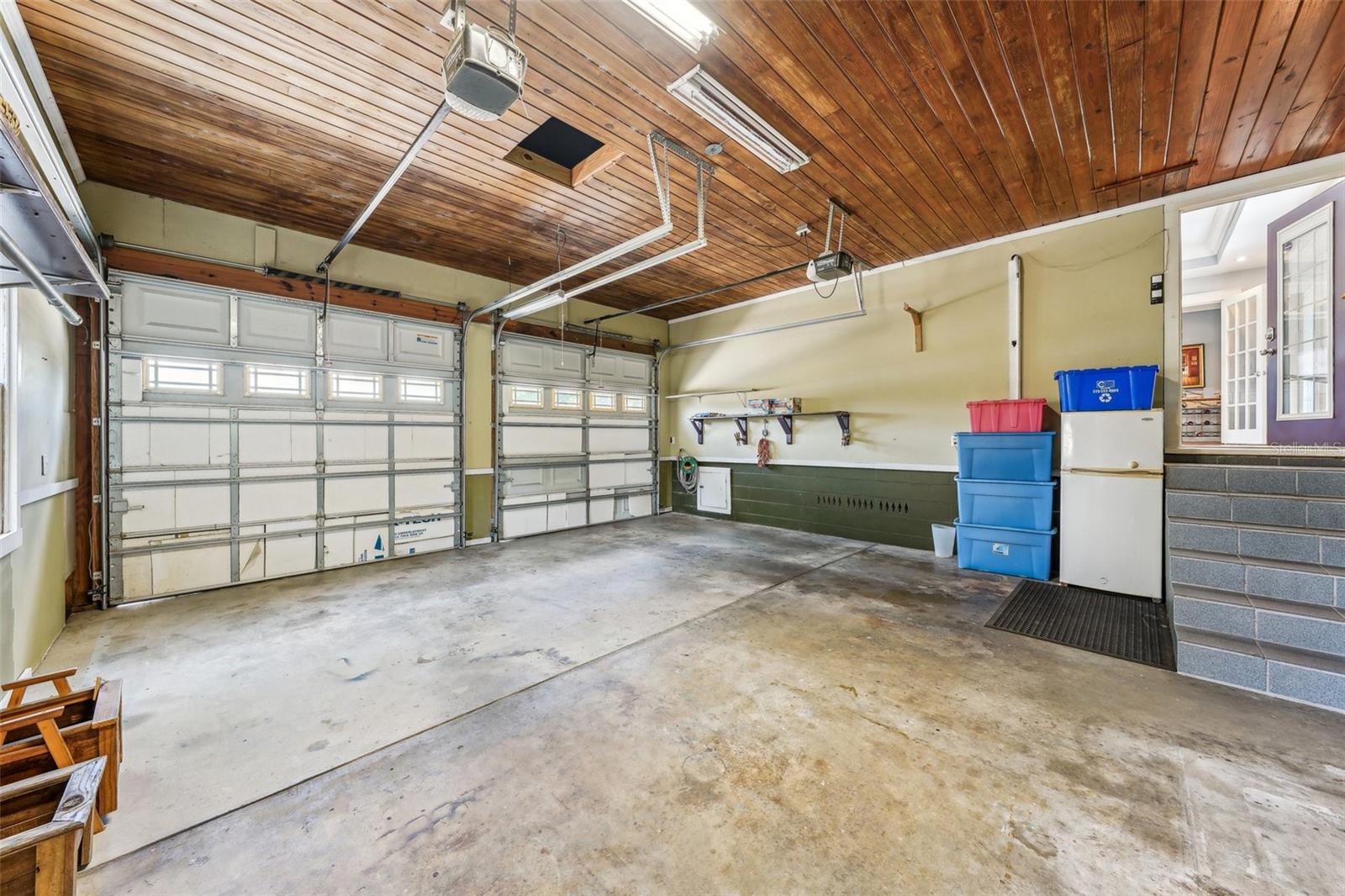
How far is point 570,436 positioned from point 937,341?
4917 mm

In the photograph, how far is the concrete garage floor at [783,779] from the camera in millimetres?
1459

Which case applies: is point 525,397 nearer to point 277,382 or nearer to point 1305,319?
point 277,382

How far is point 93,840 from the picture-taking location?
1562 millimetres

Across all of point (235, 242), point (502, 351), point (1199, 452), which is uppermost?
point (235, 242)

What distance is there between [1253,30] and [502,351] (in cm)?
649

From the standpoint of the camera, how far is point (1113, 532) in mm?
3879

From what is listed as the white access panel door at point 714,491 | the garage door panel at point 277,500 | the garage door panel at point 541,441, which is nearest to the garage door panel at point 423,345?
the garage door panel at point 541,441

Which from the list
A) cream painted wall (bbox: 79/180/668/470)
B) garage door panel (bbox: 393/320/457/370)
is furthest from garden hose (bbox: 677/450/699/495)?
garage door panel (bbox: 393/320/457/370)

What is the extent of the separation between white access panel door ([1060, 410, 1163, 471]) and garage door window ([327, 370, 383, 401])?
6.77m

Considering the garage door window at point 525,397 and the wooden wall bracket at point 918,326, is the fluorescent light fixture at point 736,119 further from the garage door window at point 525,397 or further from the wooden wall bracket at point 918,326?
the garage door window at point 525,397

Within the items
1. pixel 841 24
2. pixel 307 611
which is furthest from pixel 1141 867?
pixel 307 611

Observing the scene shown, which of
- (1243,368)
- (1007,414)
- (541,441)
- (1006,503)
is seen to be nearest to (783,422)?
(1007,414)

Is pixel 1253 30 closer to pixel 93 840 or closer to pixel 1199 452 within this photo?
pixel 1199 452

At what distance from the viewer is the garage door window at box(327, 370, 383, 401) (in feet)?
16.2
